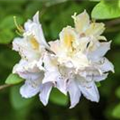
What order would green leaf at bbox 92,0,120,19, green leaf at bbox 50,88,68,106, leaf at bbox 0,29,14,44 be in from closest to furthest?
green leaf at bbox 92,0,120,19
leaf at bbox 0,29,14,44
green leaf at bbox 50,88,68,106

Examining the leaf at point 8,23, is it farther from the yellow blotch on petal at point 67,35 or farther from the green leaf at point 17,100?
the yellow blotch on petal at point 67,35

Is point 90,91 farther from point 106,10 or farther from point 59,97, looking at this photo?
point 59,97

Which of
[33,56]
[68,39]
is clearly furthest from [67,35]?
[33,56]

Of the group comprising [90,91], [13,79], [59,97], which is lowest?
[59,97]

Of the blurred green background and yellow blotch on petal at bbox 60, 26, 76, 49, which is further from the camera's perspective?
the blurred green background

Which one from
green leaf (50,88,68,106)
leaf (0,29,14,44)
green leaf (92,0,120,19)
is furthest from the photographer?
green leaf (50,88,68,106)

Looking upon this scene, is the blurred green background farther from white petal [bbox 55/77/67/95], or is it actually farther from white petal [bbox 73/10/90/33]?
white petal [bbox 55/77/67/95]

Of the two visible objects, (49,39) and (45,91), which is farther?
(49,39)

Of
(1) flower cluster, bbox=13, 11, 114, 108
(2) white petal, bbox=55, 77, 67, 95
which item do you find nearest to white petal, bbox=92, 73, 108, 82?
(1) flower cluster, bbox=13, 11, 114, 108
